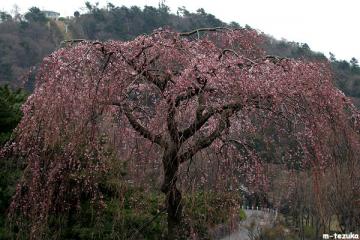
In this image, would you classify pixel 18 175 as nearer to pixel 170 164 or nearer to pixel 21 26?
pixel 170 164

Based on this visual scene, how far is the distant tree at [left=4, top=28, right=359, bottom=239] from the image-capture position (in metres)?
3.73

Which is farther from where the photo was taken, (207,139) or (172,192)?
(172,192)

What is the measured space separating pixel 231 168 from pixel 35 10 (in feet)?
131

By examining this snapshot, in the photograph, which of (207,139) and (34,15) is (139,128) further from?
(34,15)

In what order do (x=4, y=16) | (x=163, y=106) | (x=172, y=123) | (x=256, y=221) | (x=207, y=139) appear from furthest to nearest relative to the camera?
1. (x=4, y=16)
2. (x=256, y=221)
3. (x=207, y=139)
4. (x=172, y=123)
5. (x=163, y=106)

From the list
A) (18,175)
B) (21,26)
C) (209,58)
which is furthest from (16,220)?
(21,26)

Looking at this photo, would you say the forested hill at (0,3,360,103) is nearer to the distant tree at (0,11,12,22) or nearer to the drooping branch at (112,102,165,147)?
the distant tree at (0,11,12,22)

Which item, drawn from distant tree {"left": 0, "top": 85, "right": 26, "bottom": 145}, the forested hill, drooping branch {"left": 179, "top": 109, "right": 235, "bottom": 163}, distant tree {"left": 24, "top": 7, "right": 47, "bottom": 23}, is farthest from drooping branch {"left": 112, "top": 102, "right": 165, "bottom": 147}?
distant tree {"left": 24, "top": 7, "right": 47, "bottom": 23}

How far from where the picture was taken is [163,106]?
12.2 feet

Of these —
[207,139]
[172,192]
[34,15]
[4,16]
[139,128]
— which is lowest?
[172,192]

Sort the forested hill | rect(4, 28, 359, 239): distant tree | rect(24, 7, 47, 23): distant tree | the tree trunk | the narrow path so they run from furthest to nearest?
1. rect(24, 7, 47, 23): distant tree
2. the forested hill
3. the narrow path
4. the tree trunk
5. rect(4, 28, 359, 239): distant tree

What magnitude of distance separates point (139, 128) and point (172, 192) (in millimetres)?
698

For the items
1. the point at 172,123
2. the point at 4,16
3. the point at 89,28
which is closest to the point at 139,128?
the point at 172,123

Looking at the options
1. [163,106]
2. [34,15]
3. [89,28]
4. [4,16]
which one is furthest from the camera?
[34,15]
